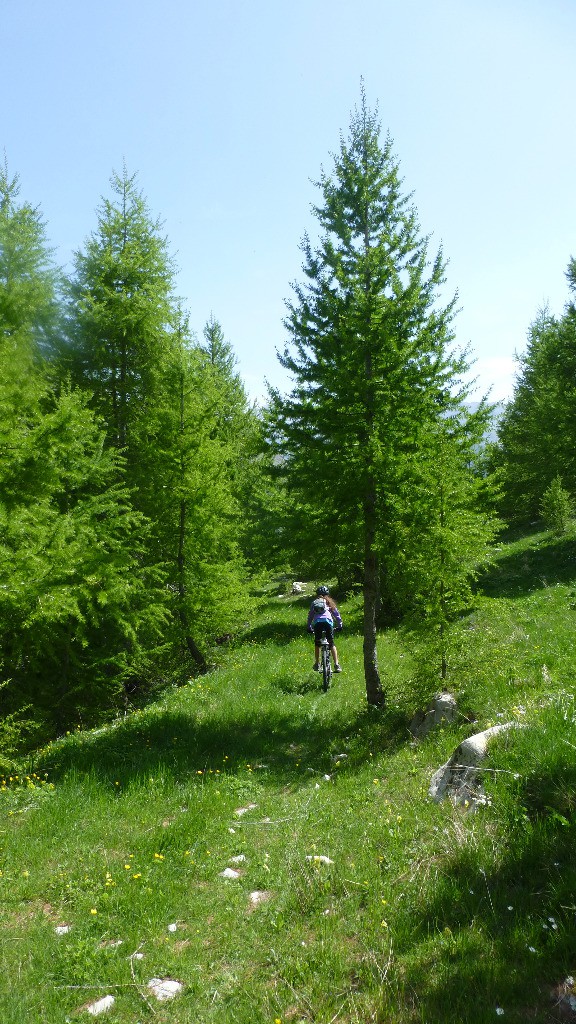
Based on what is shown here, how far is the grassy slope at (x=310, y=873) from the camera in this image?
11.3 ft

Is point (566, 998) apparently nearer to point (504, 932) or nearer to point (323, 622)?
point (504, 932)

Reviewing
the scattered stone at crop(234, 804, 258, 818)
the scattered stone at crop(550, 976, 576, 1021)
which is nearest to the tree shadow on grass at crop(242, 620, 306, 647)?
the scattered stone at crop(234, 804, 258, 818)

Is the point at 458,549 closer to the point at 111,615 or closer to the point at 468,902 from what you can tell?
the point at 468,902

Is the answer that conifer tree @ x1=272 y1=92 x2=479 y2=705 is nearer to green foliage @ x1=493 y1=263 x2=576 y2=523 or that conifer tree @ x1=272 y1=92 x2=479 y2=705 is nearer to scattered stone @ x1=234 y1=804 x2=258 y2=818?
scattered stone @ x1=234 y1=804 x2=258 y2=818

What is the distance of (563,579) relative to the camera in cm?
1741

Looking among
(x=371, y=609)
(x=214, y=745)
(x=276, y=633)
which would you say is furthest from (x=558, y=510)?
Result: (x=214, y=745)

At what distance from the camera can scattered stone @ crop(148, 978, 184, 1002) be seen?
3805mm

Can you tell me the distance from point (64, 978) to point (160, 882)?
1.25 m

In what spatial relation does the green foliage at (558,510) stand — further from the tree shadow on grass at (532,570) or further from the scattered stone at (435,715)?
the scattered stone at (435,715)

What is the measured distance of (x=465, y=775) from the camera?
548 cm

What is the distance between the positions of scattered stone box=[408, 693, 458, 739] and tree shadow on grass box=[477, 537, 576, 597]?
9055mm

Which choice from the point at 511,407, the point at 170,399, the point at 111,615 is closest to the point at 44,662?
the point at 111,615

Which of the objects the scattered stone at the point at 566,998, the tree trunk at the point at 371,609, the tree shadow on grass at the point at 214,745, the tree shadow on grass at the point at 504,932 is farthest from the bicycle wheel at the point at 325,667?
the scattered stone at the point at 566,998

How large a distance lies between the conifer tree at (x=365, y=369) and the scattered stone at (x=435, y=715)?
1.79 meters
